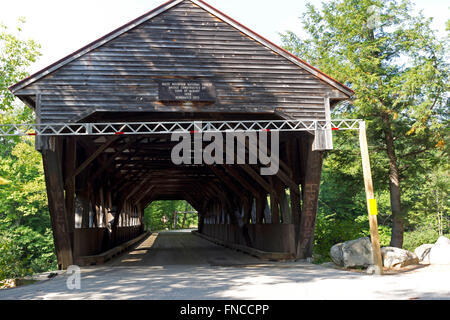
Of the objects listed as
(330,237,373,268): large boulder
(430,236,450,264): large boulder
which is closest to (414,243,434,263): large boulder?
(430,236,450,264): large boulder

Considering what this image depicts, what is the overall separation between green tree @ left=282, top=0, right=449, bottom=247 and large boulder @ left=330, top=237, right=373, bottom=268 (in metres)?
5.76

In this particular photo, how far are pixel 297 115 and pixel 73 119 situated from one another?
5.66m

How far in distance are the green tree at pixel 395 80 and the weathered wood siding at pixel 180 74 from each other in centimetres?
507

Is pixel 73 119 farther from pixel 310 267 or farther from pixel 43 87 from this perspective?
pixel 310 267

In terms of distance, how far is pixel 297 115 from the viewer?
12086 mm

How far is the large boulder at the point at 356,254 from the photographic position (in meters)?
11.3

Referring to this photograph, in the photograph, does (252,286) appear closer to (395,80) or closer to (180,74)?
(180,74)

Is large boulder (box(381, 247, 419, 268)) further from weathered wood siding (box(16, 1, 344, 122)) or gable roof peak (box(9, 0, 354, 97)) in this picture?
gable roof peak (box(9, 0, 354, 97))

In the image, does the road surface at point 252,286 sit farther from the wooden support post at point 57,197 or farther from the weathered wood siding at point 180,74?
the weathered wood siding at point 180,74

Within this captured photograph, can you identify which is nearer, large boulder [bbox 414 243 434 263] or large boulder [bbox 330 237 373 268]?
large boulder [bbox 330 237 373 268]

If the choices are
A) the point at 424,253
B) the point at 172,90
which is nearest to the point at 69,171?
the point at 172,90

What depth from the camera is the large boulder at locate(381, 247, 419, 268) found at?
36.6 feet

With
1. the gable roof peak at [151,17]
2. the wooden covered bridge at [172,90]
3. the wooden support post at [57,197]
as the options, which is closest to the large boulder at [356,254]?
the wooden covered bridge at [172,90]
